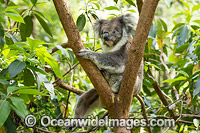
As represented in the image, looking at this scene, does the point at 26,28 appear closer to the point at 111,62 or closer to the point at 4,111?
the point at 111,62

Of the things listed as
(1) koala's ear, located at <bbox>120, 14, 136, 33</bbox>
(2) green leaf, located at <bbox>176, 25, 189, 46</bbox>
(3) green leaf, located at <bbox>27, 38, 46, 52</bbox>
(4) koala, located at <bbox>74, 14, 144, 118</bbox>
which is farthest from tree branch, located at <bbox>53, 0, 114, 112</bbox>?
(2) green leaf, located at <bbox>176, 25, 189, 46</bbox>

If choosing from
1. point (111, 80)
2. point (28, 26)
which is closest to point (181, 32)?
point (111, 80)

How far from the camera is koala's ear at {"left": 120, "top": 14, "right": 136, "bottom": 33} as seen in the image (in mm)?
3193

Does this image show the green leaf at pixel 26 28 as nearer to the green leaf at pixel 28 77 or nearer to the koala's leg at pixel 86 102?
the green leaf at pixel 28 77

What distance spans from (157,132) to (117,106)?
62.0 inches

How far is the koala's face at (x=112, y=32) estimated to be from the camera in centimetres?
322

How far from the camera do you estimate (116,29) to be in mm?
3260

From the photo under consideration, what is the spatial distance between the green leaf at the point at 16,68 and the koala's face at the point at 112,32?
1521 mm

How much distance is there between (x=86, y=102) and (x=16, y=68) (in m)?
1.51

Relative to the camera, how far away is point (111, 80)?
3084 mm

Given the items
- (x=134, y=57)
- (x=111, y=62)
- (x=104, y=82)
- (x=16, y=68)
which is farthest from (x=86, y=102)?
(x=16, y=68)

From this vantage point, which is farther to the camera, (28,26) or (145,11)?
(28,26)

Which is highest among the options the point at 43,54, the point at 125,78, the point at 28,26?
the point at 28,26

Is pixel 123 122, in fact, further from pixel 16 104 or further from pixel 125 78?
pixel 16 104
